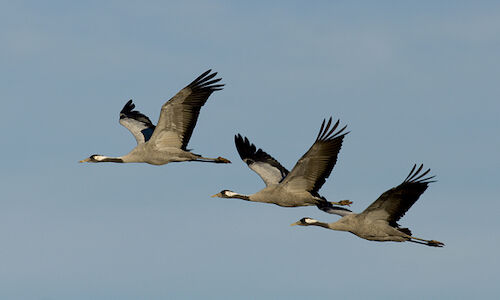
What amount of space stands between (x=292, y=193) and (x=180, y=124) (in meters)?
4.25

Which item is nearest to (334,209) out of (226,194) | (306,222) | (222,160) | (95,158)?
(306,222)

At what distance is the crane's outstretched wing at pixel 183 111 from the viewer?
29875 mm

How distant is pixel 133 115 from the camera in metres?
36.2

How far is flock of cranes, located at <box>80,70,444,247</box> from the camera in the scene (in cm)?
2677

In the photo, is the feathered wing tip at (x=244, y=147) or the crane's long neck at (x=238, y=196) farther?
the feathered wing tip at (x=244, y=147)

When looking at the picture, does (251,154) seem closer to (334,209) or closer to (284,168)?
(284,168)

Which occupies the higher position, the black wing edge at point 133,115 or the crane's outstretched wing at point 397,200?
the black wing edge at point 133,115

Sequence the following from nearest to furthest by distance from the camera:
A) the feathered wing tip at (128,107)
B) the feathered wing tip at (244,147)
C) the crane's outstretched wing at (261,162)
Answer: the crane's outstretched wing at (261,162) → the feathered wing tip at (244,147) → the feathered wing tip at (128,107)

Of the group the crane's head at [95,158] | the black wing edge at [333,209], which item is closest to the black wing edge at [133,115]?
the crane's head at [95,158]

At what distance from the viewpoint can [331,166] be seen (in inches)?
1088

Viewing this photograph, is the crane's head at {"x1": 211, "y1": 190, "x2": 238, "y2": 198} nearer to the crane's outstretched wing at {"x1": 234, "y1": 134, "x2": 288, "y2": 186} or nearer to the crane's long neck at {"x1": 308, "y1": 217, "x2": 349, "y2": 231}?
the crane's outstretched wing at {"x1": 234, "y1": 134, "x2": 288, "y2": 186}

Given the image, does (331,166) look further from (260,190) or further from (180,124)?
(180,124)

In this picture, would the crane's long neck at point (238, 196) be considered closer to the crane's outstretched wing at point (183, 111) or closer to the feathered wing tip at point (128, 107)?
the crane's outstretched wing at point (183, 111)

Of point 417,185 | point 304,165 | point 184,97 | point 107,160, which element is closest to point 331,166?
point 304,165
